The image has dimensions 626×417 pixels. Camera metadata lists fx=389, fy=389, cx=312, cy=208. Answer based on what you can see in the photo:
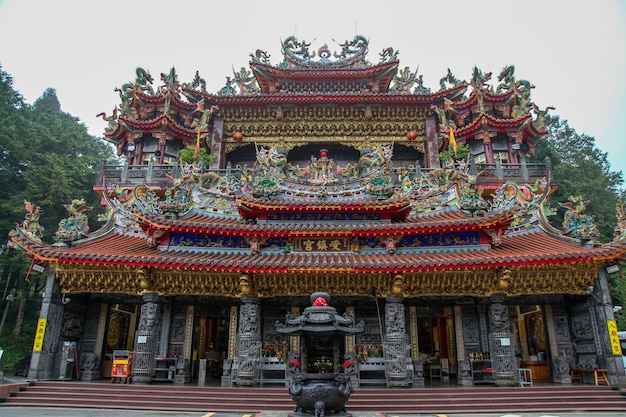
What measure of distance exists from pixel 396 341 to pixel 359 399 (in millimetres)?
2146

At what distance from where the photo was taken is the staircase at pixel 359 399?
967 cm

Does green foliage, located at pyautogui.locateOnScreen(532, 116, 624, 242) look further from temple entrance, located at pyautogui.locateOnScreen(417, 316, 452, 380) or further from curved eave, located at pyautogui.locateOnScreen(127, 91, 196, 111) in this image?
curved eave, located at pyautogui.locateOnScreen(127, 91, 196, 111)

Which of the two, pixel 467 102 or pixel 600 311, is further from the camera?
pixel 467 102

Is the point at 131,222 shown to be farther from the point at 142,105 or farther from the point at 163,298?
the point at 142,105

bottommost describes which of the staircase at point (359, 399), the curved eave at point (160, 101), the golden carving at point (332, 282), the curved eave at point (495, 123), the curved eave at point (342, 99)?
the staircase at point (359, 399)

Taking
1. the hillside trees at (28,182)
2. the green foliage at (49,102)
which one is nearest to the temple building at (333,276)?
the hillside trees at (28,182)

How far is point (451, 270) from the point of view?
11469 mm

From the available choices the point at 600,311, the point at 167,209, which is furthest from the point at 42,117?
the point at 600,311

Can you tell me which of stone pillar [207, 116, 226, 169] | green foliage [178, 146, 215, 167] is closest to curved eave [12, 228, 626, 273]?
green foliage [178, 146, 215, 167]

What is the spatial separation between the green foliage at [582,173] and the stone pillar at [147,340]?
26.1 meters

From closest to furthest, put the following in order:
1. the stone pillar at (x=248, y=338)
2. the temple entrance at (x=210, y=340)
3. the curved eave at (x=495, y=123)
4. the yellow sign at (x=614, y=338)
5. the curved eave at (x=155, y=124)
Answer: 1. the yellow sign at (x=614, y=338)
2. the stone pillar at (x=248, y=338)
3. the temple entrance at (x=210, y=340)
4. the curved eave at (x=495, y=123)
5. the curved eave at (x=155, y=124)

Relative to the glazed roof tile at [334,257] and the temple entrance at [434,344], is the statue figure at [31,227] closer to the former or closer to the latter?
the glazed roof tile at [334,257]

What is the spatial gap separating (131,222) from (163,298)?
12.1 feet

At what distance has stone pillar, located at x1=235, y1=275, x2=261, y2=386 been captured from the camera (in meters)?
11.3
